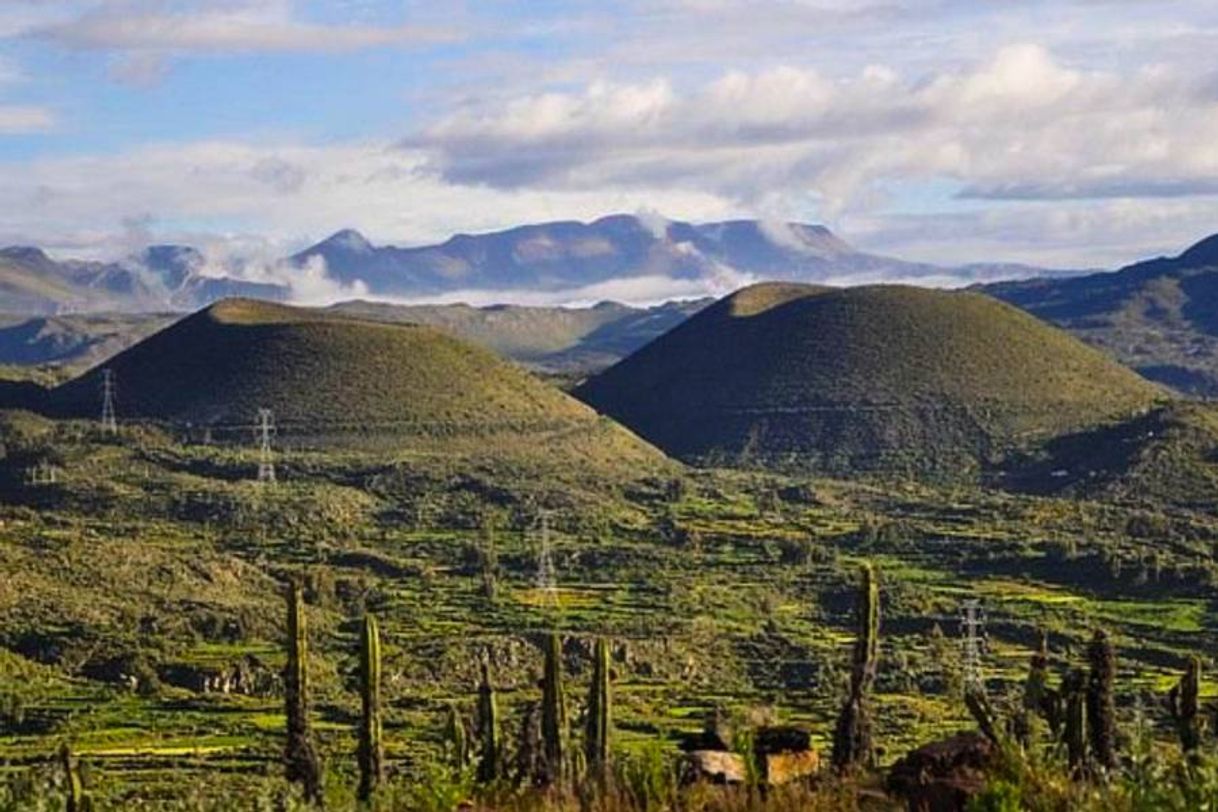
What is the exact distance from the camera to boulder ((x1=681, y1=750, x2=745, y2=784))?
17.4 metres

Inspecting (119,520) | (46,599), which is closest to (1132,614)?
(46,599)

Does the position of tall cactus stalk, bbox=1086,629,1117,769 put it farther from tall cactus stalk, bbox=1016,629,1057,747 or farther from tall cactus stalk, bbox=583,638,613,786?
tall cactus stalk, bbox=583,638,613,786

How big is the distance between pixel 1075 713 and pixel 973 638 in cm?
5212

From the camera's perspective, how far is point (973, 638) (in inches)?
2879

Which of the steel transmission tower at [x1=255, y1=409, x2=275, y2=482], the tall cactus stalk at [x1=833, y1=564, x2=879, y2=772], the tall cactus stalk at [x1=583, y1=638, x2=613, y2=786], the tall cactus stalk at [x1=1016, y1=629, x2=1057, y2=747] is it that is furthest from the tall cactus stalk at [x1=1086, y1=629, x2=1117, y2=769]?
the steel transmission tower at [x1=255, y1=409, x2=275, y2=482]

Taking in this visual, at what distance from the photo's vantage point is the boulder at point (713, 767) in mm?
17359

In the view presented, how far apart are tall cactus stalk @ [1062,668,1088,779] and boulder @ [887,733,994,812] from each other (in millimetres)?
2060

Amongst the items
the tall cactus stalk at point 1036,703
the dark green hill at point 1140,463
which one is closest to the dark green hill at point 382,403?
the dark green hill at point 1140,463

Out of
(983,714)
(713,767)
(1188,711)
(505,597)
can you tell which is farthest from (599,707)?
(505,597)

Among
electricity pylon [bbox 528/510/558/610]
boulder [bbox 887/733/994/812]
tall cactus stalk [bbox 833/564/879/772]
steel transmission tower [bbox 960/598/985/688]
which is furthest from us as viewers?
electricity pylon [bbox 528/510/558/610]

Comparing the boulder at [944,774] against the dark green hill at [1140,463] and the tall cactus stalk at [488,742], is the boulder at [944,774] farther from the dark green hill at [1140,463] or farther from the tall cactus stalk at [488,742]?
the dark green hill at [1140,463]

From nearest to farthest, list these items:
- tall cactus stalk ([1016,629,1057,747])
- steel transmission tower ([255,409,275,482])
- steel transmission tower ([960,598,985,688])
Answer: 1. tall cactus stalk ([1016,629,1057,747])
2. steel transmission tower ([960,598,985,688])
3. steel transmission tower ([255,409,275,482])

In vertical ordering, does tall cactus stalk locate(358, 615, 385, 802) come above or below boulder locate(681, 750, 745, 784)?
below

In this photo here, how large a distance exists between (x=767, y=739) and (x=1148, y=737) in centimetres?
748
